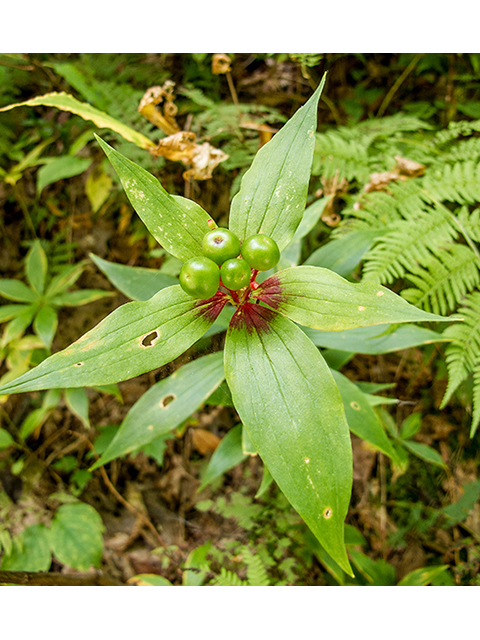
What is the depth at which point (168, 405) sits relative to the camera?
4.86 ft

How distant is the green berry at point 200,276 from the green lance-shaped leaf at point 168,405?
61 centimetres

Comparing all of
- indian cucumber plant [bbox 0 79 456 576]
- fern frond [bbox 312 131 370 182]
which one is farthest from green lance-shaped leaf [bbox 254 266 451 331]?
fern frond [bbox 312 131 370 182]

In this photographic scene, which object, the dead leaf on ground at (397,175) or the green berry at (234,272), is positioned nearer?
the green berry at (234,272)

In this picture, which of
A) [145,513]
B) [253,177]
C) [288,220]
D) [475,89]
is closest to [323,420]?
[288,220]

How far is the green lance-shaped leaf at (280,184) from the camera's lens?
102 centimetres

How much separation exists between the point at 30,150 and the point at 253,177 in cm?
199

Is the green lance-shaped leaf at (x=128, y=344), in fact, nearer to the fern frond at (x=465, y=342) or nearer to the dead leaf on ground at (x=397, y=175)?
the fern frond at (x=465, y=342)

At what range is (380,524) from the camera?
2.01 meters

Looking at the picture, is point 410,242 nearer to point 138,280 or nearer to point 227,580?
point 138,280

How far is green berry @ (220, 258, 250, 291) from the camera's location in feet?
2.87

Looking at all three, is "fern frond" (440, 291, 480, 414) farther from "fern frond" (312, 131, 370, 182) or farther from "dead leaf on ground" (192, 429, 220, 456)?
"dead leaf on ground" (192, 429, 220, 456)

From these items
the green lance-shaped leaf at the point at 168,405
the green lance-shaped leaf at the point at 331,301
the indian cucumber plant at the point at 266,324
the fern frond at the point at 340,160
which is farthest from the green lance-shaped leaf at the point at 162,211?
the fern frond at the point at 340,160

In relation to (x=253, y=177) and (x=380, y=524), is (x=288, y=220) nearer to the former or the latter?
(x=253, y=177)

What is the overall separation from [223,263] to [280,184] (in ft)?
0.98
